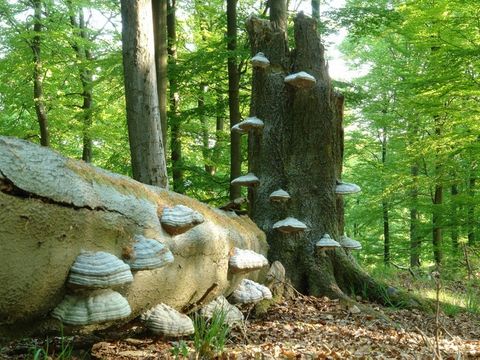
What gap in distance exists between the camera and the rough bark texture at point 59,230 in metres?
2.21

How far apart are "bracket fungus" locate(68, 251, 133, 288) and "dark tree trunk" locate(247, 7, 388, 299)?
3627 millimetres

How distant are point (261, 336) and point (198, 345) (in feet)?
4.01

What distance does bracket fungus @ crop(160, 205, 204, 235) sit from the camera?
10.4 feet

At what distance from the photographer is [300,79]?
563 centimetres

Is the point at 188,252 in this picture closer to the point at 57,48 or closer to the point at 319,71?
the point at 319,71

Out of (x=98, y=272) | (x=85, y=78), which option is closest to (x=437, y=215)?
(x=98, y=272)

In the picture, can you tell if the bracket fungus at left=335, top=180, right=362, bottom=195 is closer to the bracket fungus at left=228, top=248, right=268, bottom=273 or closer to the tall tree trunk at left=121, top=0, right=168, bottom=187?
the bracket fungus at left=228, top=248, right=268, bottom=273

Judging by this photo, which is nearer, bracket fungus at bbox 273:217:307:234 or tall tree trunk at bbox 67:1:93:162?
bracket fungus at bbox 273:217:307:234

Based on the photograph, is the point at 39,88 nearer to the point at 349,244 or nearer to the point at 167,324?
the point at 349,244

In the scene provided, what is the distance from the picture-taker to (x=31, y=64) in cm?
1441

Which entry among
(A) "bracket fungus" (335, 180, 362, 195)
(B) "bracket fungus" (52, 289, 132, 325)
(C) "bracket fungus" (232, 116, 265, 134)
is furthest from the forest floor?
(C) "bracket fungus" (232, 116, 265, 134)

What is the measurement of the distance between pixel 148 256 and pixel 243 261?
4.71 feet

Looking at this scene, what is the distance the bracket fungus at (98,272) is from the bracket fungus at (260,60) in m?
4.21

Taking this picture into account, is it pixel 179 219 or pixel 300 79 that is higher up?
pixel 300 79
